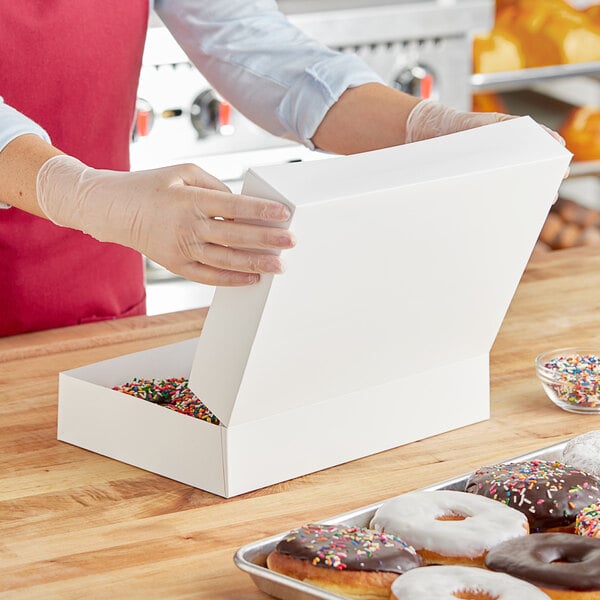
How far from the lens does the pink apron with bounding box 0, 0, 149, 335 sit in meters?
1.81

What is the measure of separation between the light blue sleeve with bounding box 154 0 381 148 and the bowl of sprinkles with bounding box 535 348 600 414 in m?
0.56

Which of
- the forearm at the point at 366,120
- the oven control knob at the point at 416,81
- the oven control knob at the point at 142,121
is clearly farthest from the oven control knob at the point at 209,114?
the forearm at the point at 366,120

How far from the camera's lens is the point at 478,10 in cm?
297

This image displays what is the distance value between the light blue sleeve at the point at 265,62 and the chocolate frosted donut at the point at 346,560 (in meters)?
0.93

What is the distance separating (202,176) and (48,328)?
0.76 meters

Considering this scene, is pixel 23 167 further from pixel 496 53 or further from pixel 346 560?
pixel 496 53

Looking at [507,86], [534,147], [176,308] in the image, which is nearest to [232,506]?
[534,147]

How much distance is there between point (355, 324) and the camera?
1.19 meters

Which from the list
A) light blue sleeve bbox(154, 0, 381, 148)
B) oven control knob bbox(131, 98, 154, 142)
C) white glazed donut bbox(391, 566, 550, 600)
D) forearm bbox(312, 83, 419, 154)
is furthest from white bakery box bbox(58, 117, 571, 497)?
oven control knob bbox(131, 98, 154, 142)

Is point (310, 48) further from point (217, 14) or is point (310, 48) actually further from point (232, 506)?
point (232, 506)

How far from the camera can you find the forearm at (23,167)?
1382 millimetres

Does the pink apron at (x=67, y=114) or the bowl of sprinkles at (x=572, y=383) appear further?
the pink apron at (x=67, y=114)

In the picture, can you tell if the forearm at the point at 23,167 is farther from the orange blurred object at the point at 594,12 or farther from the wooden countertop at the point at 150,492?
the orange blurred object at the point at 594,12

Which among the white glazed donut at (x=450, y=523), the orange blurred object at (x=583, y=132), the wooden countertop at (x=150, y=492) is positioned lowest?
the orange blurred object at (x=583, y=132)
